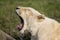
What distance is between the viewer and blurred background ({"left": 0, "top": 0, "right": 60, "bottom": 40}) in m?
6.14

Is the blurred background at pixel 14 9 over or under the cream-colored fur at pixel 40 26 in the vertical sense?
under

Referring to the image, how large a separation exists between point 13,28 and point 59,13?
1319 millimetres

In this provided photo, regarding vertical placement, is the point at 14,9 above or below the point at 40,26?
below

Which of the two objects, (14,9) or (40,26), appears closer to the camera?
(40,26)

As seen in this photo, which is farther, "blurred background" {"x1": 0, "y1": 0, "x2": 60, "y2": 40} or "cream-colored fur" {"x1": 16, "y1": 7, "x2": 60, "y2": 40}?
"blurred background" {"x1": 0, "y1": 0, "x2": 60, "y2": 40}

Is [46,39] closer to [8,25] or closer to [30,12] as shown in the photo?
[30,12]

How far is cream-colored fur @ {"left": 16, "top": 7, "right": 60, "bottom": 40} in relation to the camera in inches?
141

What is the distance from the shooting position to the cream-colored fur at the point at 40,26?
3590mm

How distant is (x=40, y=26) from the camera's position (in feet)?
12.2

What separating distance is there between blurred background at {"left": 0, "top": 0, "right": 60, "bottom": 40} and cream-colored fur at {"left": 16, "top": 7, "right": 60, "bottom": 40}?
1.76 m

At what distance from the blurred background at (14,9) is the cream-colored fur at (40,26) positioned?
176 centimetres

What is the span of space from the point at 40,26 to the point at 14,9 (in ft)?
10.8

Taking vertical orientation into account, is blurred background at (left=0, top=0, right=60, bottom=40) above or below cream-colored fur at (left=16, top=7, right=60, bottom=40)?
below

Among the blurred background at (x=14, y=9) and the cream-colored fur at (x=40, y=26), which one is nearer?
the cream-colored fur at (x=40, y=26)
